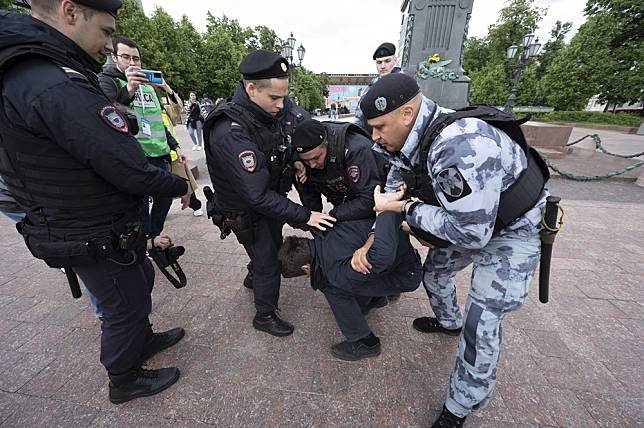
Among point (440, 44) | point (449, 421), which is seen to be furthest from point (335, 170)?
point (440, 44)

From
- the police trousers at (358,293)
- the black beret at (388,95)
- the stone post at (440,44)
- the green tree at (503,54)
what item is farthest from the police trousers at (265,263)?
the green tree at (503,54)

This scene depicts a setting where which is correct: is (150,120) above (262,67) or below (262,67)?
below

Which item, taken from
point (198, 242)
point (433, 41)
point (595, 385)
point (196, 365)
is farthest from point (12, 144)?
point (433, 41)

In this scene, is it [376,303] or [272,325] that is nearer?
[272,325]

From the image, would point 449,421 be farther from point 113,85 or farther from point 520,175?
point 113,85

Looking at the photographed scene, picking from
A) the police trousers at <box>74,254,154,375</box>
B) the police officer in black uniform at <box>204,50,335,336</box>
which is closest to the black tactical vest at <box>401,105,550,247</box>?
the police officer in black uniform at <box>204,50,335,336</box>

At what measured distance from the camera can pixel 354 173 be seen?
78.7 inches

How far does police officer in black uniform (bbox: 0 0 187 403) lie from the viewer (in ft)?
3.85

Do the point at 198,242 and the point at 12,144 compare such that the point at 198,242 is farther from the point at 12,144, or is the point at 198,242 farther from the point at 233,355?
the point at 12,144

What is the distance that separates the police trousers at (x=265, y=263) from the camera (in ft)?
7.32

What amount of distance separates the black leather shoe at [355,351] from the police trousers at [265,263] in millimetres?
634

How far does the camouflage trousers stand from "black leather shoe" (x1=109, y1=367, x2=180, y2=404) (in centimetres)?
180

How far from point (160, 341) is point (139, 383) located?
38 centimetres

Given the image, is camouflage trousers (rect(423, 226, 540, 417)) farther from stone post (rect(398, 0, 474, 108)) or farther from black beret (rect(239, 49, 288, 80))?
stone post (rect(398, 0, 474, 108))
